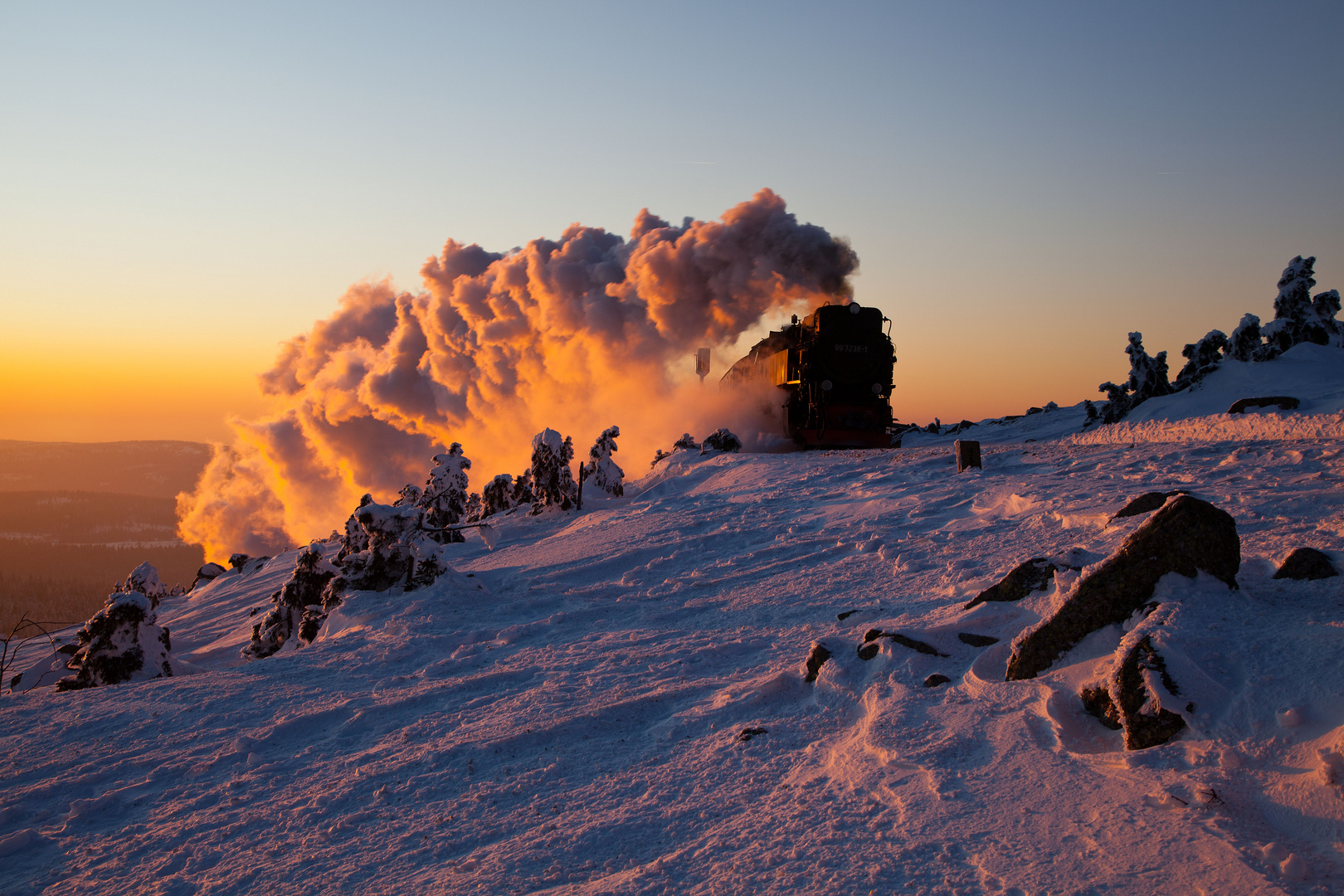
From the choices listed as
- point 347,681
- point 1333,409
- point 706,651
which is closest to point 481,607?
point 347,681

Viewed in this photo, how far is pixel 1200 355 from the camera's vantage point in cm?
1883

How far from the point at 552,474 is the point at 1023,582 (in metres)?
13.6

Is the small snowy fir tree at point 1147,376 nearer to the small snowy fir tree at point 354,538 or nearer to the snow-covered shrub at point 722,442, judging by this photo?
the snow-covered shrub at point 722,442

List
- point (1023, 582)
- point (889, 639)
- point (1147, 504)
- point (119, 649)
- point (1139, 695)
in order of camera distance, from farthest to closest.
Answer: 1. point (119, 649)
2. point (1147, 504)
3. point (1023, 582)
4. point (889, 639)
5. point (1139, 695)

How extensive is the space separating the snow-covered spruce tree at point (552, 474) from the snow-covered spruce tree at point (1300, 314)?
1670cm

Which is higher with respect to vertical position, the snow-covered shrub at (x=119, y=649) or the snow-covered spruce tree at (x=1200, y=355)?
the snow-covered spruce tree at (x=1200, y=355)

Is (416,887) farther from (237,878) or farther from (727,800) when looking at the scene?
(727,800)

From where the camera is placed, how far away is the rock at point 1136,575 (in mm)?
4559

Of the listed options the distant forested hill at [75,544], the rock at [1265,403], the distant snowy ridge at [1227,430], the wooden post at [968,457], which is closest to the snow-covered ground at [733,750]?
the distant snowy ridge at [1227,430]

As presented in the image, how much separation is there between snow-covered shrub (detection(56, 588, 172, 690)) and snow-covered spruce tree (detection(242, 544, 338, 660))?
6.64ft

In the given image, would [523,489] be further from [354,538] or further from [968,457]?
[968,457]

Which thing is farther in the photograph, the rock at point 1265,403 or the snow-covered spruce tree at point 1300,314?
the snow-covered spruce tree at point 1300,314

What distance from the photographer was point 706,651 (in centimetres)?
637

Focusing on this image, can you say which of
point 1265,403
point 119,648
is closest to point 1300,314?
point 1265,403
